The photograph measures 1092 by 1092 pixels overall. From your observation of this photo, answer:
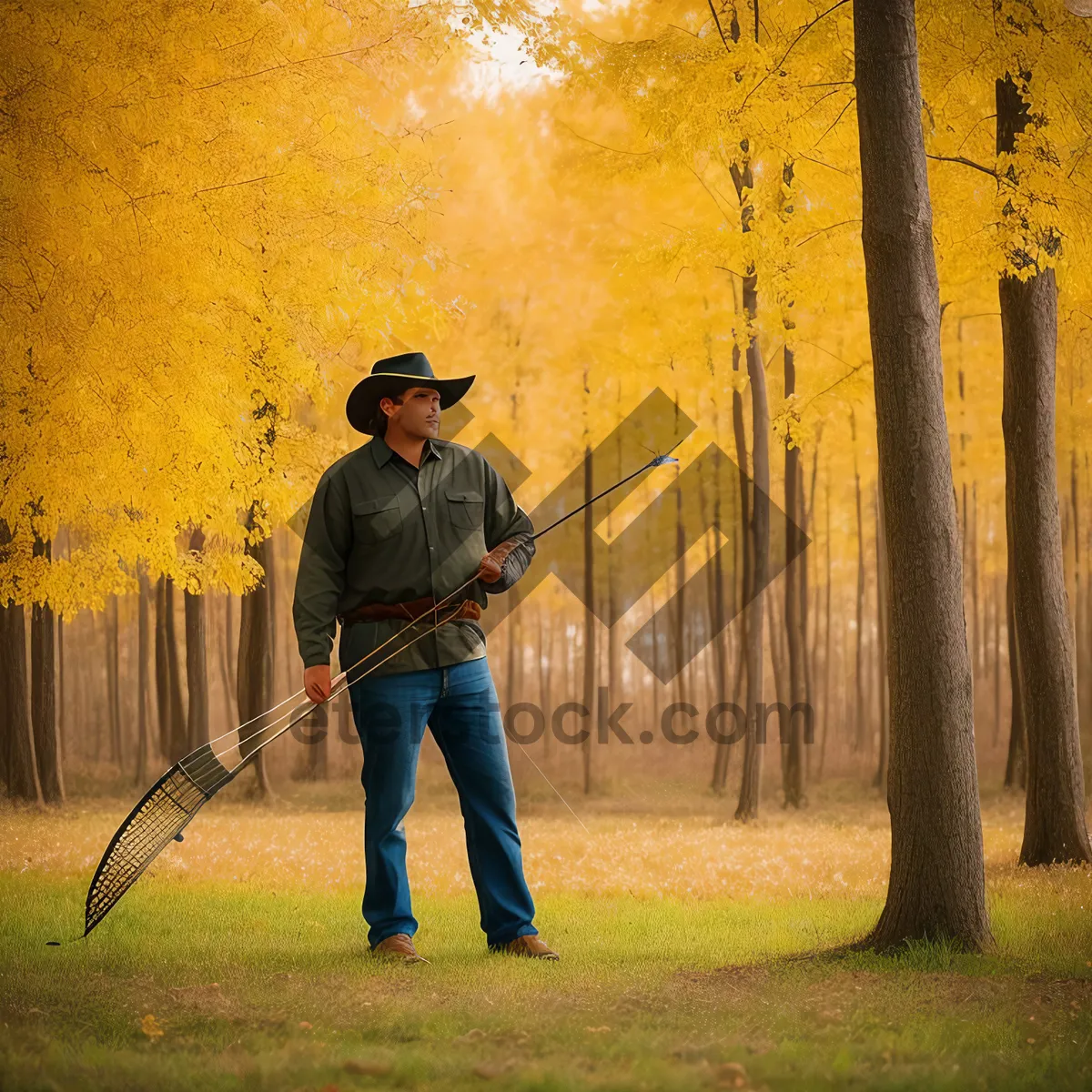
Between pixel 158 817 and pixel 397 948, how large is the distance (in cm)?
114

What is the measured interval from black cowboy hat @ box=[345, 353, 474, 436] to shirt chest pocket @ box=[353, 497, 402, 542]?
0.34 meters

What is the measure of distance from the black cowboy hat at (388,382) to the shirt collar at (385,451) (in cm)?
7

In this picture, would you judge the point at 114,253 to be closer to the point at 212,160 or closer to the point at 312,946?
the point at 212,160

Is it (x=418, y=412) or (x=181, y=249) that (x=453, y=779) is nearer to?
(x=418, y=412)

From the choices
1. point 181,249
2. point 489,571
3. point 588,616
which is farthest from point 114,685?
point 489,571

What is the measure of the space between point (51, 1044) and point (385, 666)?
1.96 metres

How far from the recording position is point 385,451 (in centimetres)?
514

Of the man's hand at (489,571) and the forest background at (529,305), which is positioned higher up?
the forest background at (529,305)

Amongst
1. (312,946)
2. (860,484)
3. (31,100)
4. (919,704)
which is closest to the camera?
(919,704)

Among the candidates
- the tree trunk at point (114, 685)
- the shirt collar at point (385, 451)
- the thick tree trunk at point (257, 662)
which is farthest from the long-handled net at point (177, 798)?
the tree trunk at point (114, 685)

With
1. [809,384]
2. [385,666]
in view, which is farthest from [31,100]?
[809,384]

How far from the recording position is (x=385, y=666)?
4.89 m

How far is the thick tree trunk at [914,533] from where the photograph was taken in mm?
4754

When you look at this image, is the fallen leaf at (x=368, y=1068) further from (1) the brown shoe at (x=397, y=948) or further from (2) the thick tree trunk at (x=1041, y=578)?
(2) the thick tree trunk at (x=1041, y=578)
